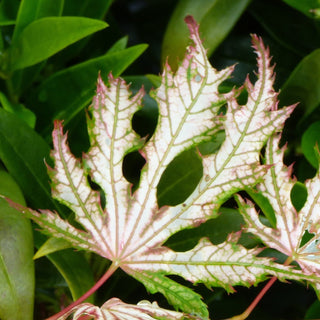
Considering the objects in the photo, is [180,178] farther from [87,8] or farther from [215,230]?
[87,8]

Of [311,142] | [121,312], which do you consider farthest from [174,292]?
[311,142]

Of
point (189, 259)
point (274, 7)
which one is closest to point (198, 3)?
point (274, 7)

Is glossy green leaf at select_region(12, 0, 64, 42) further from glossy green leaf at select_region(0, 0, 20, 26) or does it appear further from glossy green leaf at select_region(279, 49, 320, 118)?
glossy green leaf at select_region(279, 49, 320, 118)

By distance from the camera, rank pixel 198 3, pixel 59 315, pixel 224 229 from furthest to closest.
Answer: pixel 198 3 < pixel 224 229 < pixel 59 315

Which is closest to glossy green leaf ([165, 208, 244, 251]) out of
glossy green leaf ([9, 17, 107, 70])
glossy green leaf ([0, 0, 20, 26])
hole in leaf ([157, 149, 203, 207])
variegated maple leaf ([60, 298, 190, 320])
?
hole in leaf ([157, 149, 203, 207])

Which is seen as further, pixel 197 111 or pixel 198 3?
pixel 198 3

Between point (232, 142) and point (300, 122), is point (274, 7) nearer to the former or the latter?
point (300, 122)

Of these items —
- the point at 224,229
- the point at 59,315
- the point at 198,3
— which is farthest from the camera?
the point at 198,3
